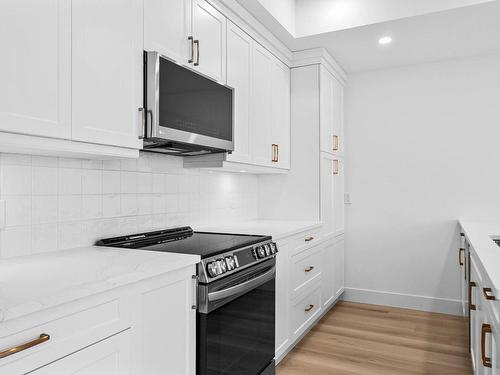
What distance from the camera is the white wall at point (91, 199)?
5.21ft

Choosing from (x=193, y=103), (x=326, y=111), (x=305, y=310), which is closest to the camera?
(x=193, y=103)

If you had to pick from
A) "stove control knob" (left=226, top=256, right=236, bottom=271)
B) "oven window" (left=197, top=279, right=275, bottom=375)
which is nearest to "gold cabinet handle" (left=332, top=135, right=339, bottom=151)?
"oven window" (left=197, top=279, right=275, bottom=375)

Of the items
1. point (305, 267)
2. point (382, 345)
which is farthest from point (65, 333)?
point (382, 345)

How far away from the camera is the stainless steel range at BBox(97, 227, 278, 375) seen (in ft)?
5.57

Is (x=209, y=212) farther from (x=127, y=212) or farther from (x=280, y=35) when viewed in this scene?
(x=280, y=35)

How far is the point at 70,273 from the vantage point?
131cm

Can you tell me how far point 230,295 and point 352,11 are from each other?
226 centimetres

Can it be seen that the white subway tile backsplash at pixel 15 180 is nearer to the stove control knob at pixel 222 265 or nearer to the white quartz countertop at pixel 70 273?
the white quartz countertop at pixel 70 273

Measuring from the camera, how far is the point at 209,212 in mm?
2895

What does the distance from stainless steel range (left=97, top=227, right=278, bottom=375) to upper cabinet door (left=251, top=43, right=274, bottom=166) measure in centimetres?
78

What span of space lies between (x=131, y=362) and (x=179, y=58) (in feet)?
4.72

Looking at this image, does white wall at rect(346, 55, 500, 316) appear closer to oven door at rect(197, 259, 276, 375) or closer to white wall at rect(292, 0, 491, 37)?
white wall at rect(292, 0, 491, 37)

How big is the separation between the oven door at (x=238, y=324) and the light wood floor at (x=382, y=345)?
20.5 inches

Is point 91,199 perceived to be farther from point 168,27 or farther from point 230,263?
point 168,27
